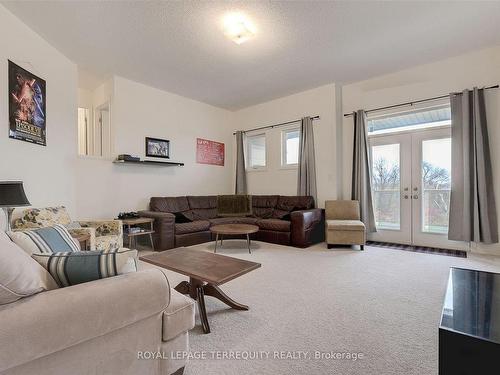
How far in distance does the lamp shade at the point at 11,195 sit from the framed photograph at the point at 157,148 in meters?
2.47

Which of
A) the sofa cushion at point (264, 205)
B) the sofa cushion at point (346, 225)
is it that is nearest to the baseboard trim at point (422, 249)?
the sofa cushion at point (346, 225)

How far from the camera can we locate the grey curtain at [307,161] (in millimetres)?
4879

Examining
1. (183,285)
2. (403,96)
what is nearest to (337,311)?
(183,285)

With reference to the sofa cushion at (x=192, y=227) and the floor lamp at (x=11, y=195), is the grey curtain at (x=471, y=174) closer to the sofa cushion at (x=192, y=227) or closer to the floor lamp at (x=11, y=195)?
the sofa cushion at (x=192, y=227)

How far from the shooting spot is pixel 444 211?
12.8ft

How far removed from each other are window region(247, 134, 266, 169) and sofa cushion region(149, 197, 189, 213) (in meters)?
1.89

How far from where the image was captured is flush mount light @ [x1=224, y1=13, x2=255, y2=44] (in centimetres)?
272

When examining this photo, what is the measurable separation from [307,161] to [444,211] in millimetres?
2299

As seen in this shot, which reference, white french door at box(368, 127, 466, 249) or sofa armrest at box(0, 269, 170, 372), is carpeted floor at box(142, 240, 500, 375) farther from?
white french door at box(368, 127, 466, 249)

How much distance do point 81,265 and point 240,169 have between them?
16.3 ft

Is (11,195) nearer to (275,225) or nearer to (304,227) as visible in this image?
(275,225)

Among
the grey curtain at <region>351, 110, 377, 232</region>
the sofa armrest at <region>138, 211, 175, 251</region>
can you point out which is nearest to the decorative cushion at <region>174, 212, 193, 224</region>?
the sofa armrest at <region>138, 211, 175, 251</region>

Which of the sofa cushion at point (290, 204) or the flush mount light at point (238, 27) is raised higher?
the flush mount light at point (238, 27)

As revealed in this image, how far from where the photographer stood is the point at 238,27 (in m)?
2.82
